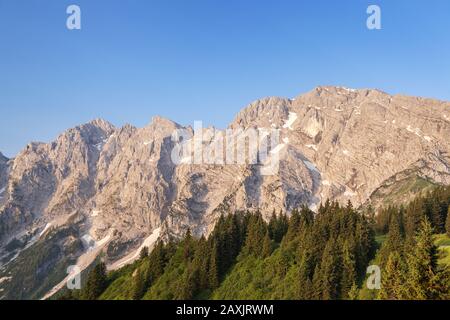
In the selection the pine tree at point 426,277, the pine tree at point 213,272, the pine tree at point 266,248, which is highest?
the pine tree at point 426,277

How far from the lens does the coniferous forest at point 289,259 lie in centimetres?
7219

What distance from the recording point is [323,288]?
71.5 m

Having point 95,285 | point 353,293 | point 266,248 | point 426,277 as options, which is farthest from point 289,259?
point 95,285

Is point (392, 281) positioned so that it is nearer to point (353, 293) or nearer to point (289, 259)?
point (353, 293)

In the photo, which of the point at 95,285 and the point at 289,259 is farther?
the point at 95,285

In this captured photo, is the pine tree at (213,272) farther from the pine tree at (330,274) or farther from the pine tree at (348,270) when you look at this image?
the pine tree at (348,270)

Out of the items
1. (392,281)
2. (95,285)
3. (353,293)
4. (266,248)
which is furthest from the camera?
(95,285)

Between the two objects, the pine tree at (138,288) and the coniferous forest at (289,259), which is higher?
the coniferous forest at (289,259)

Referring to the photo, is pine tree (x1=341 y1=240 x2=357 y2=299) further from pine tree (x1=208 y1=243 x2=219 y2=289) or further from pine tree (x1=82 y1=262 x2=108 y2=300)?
pine tree (x1=82 y1=262 x2=108 y2=300)

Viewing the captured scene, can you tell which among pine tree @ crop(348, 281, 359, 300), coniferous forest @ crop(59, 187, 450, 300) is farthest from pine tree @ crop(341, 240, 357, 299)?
pine tree @ crop(348, 281, 359, 300)

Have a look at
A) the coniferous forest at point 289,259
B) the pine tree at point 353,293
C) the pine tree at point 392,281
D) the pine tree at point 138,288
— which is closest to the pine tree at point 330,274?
the coniferous forest at point 289,259

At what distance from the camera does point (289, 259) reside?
8969 centimetres

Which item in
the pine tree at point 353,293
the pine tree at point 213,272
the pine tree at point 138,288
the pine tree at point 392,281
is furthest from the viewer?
the pine tree at point 138,288
